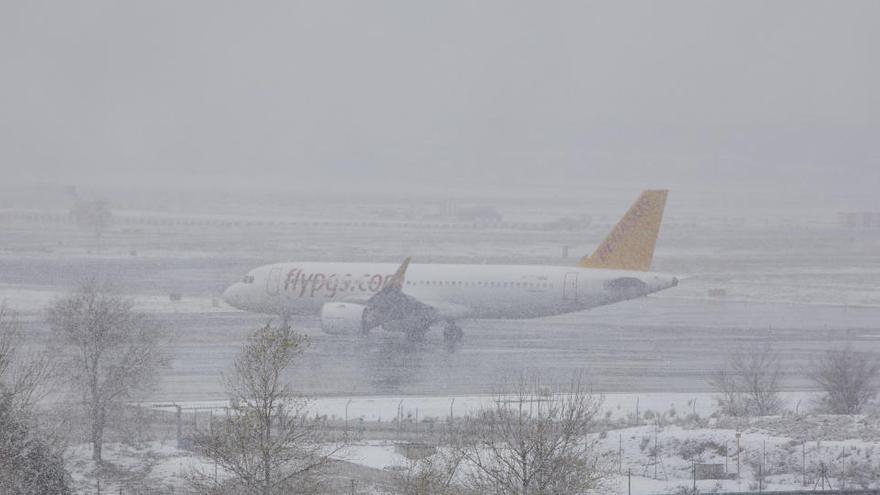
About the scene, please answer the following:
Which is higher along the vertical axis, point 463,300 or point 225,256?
point 225,256

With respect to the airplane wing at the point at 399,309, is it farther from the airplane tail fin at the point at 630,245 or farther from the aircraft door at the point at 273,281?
the airplane tail fin at the point at 630,245

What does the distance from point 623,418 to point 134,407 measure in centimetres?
1429

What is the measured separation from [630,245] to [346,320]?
1309 centimetres

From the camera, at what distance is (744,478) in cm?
3344

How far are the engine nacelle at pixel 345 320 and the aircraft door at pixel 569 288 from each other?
28.6 feet

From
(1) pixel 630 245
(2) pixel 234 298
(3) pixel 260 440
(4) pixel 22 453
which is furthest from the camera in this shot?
(2) pixel 234 298

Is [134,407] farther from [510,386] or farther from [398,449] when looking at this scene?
[510,386]

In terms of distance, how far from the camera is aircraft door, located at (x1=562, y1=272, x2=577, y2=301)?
5997 cm

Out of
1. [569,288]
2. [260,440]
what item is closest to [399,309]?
[569,288]

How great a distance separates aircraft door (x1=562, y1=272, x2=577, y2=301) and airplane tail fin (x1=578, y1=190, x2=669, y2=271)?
1.67 m

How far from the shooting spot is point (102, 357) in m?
39.5

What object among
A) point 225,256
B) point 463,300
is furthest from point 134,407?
point 225,256

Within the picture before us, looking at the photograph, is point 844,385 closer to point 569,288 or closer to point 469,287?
point 569,288

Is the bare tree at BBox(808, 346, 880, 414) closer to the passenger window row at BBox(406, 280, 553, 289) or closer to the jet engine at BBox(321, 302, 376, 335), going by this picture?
the passenger window row at BBox(406, 280, 553, 289)
